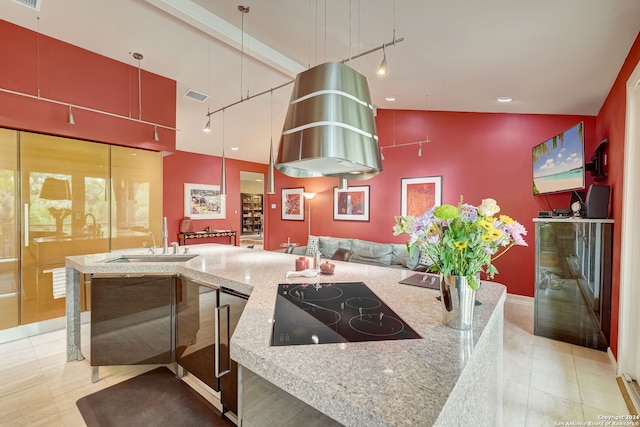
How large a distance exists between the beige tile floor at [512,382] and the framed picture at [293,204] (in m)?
4.84

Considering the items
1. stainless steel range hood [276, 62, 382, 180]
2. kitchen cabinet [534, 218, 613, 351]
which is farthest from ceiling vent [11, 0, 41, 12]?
kitchen cabinet [534, 218, 613, 351]

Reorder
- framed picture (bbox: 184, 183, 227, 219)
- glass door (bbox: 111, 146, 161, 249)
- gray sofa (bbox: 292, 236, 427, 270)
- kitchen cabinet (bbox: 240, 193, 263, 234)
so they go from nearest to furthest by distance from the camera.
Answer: glass door (bbox: 111, 146, 161, 249), gray sofa (bbox: 292, 236, 427, 270), framed picture (bbox: 184, 183, 227, 219), kitchen cabinet (bbox: 240, 193, 263, 234)

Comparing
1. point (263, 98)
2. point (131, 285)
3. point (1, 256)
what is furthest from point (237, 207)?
point (131, 285)

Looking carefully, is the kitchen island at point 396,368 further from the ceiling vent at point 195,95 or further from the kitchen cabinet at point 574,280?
the ceiling vent at point 195,95

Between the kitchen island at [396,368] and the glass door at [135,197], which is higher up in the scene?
the glass door at [135,197]

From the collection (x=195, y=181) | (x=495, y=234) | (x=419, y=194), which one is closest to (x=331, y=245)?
(x=419, y=194)

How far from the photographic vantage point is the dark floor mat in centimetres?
193

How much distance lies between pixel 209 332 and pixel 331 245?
13.5 feet

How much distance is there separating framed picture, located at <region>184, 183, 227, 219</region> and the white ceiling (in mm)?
2589

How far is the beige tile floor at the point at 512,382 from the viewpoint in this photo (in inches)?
78.0

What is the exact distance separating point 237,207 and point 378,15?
6204 millimetres

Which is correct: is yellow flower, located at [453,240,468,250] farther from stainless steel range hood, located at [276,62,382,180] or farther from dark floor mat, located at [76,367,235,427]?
dark floor mat, located at [76,367,235,427]

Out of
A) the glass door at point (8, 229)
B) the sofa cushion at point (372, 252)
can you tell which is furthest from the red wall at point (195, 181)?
the sofa cushion at point (372, 252)

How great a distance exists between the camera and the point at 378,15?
245 cm
